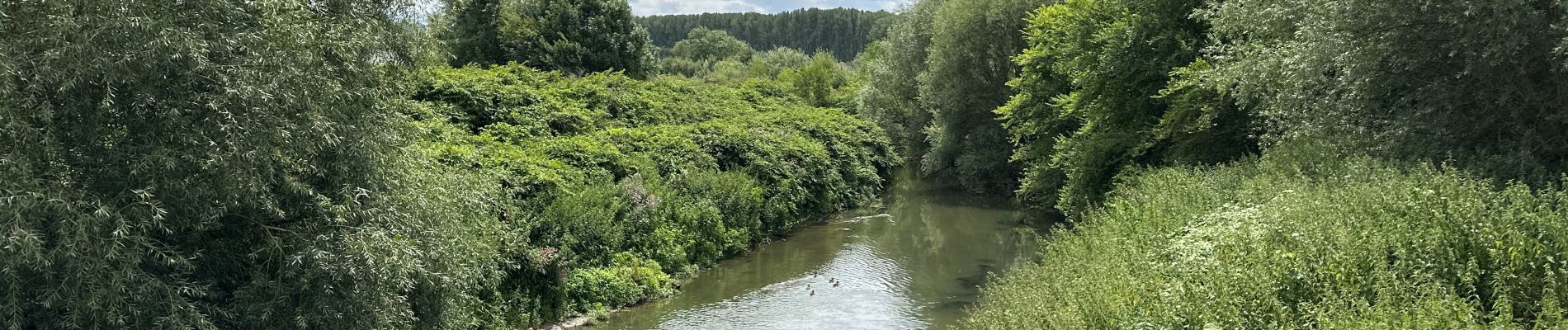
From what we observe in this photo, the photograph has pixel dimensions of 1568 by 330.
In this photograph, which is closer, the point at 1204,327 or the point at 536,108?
the point at 1204,327

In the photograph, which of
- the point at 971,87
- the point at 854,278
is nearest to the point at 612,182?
the point at 854,278

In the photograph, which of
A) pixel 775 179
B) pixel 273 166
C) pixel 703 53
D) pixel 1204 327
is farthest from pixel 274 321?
pixel 703 53

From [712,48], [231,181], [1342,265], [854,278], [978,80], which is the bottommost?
[854,278]

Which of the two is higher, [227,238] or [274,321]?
[227,238]

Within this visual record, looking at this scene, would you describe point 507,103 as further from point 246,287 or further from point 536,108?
point 246,287

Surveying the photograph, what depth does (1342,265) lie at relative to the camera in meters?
8.63

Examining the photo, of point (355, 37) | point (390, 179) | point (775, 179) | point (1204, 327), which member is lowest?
point (775, 179)

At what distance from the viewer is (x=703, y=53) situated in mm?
106125

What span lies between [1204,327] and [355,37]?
8900 millimetres

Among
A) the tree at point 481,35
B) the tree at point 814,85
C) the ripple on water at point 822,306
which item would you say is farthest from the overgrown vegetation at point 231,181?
the tree at point 814,85

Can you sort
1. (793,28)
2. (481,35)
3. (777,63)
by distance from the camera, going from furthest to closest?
(793,28) → (777,63) → (481,35)

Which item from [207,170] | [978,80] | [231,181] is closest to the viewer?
[207,170]

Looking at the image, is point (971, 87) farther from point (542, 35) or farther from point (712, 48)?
point (712, 48)

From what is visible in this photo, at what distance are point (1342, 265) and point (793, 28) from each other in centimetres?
14569
